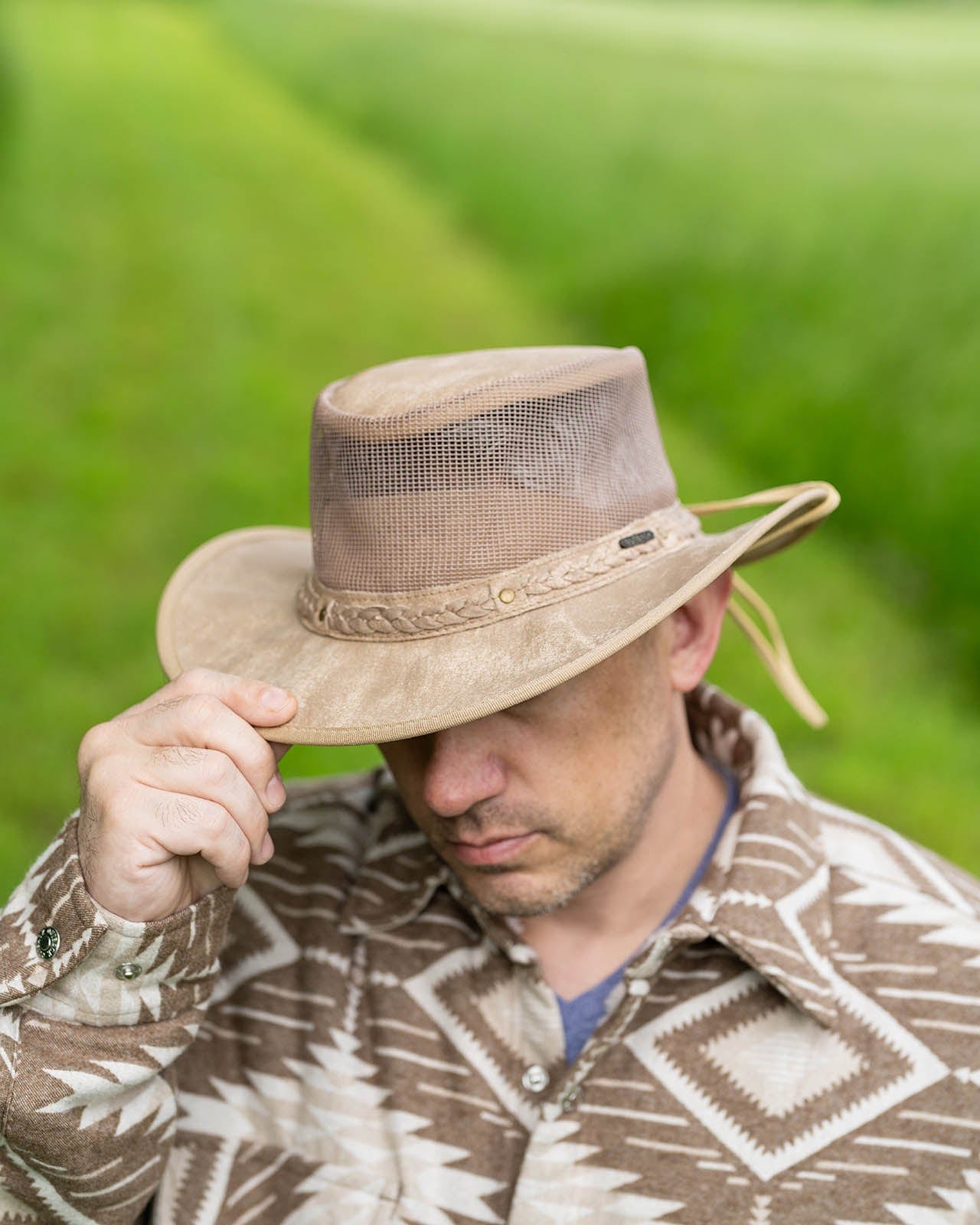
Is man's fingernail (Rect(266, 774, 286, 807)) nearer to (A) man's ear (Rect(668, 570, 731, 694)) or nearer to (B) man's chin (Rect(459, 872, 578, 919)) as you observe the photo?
(B) man's chin (Rect(459, 872, 578, 919))

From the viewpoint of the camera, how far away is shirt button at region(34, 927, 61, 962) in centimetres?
146

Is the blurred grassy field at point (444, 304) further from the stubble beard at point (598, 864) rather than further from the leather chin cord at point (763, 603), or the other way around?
the stubble beard at point (598, 864)

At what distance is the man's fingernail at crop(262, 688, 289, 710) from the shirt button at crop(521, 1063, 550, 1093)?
627mm

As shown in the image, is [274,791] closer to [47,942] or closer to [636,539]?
Answer: [47,942]

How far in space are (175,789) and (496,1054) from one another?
Answer: 2.02 ft

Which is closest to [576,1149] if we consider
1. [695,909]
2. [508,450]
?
[695,909]

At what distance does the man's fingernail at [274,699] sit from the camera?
1.42 meters

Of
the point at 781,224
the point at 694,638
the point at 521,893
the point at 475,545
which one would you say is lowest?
the point at 521,893

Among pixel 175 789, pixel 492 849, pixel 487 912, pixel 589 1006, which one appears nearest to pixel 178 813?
pixel 175 789

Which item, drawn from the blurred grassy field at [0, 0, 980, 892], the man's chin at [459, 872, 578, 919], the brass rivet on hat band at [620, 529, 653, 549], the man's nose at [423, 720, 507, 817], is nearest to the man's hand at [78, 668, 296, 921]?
the man's nose at [423, 720, 507, 817]

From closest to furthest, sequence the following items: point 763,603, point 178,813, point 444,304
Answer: point 178,813, point 763,603, point 444,304

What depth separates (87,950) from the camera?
4.72 ft

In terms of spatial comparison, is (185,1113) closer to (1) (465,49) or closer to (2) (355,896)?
(2) (355,896)

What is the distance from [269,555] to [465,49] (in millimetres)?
4542
